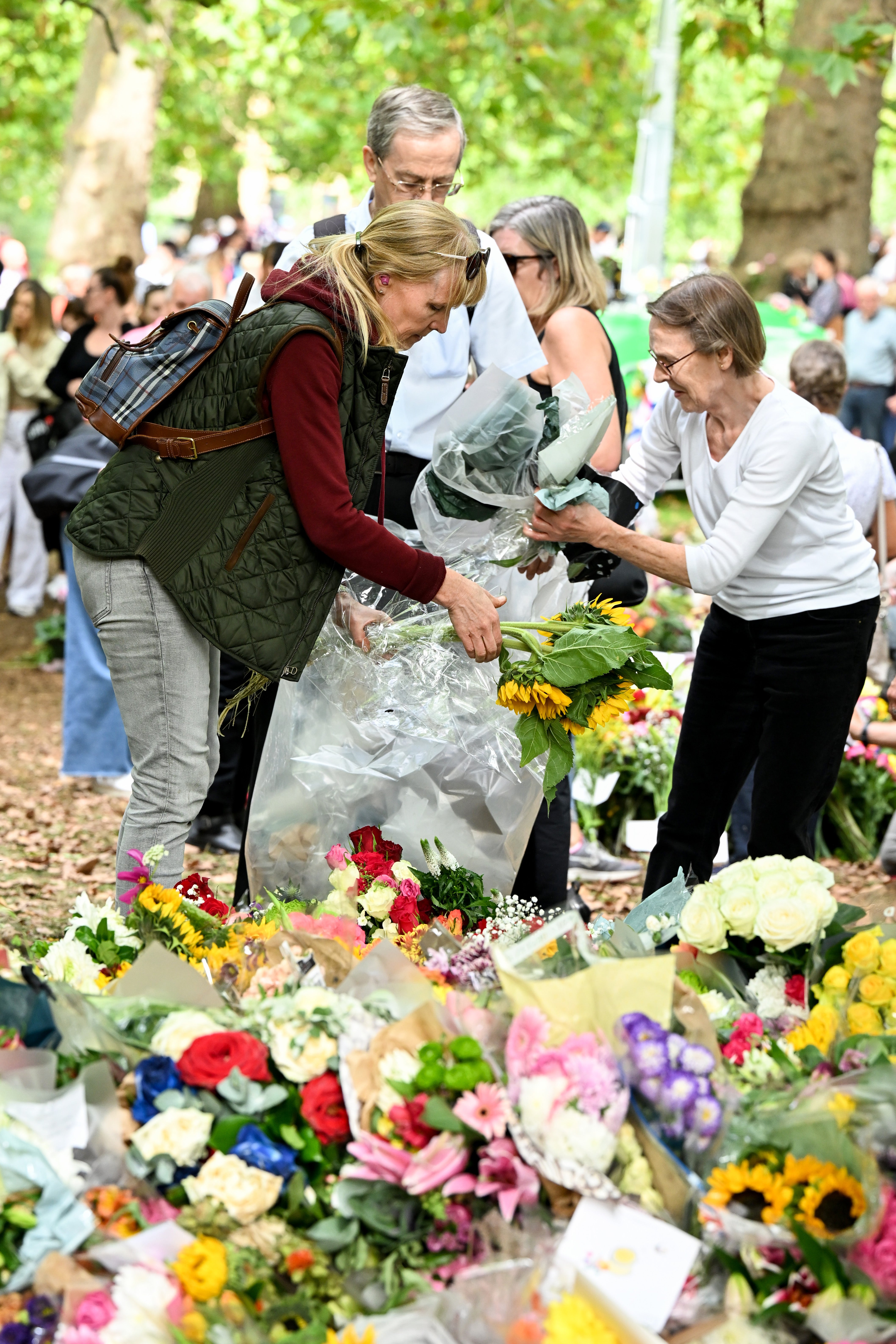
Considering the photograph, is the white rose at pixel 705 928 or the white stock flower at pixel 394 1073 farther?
the white rose at pixel 705 928

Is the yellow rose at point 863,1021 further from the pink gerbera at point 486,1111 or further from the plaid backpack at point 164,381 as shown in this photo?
the plaid backpack at point 164,381

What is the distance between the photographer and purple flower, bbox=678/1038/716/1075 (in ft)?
5.60

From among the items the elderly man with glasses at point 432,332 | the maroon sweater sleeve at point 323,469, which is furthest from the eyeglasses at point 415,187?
the maroon sweater sleeve at point 323,469

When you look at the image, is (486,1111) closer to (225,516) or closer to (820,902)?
(820,902)

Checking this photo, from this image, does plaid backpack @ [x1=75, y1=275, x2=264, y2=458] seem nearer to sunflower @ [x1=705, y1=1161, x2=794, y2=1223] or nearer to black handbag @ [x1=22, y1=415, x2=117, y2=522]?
sunflower @ [x1=705, y1=1161, x2=794, y2=1223]

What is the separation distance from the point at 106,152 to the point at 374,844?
35.3ft

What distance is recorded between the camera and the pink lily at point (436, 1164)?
1.65 meters

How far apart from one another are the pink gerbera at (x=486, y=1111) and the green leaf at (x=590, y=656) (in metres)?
1.10

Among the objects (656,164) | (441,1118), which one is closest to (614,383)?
(441,1118)

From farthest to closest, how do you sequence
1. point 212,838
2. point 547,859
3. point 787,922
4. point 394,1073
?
point 212,838 < point 547,859 < point 787,922 < point 394,1073

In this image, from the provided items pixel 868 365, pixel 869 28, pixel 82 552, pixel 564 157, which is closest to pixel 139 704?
pixel 82 552

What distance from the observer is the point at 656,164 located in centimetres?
1114

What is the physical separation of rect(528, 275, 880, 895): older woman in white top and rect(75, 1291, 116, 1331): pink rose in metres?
1.87

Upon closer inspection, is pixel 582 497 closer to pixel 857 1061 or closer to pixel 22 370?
pixel 857 1061
